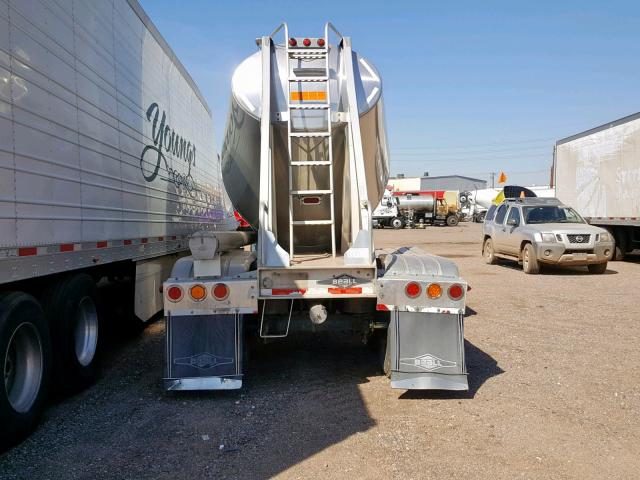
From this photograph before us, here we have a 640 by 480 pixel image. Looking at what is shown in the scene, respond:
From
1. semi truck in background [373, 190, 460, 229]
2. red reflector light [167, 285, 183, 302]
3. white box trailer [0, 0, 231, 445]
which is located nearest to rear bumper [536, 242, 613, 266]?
white box trailer [0, 0, 231, 445]

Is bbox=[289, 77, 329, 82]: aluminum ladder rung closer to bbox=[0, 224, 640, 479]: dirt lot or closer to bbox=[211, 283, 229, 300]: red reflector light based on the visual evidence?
bbox=[211, 283, 229, 300]: red reflector light

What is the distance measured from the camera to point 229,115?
6.82 meters

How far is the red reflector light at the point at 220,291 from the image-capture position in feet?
16.6

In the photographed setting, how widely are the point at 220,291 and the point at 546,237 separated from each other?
1097 cm

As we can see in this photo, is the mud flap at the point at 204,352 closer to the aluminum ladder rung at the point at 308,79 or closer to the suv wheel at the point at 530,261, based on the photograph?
the aluminum ladder rung at the point at 308,79

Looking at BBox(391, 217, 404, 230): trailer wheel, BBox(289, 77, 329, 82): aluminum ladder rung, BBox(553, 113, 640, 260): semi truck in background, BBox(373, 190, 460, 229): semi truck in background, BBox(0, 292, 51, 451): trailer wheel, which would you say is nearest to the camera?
BBox(0, 292, 51, 451): trailer wheel

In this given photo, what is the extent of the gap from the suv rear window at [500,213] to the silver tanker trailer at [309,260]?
10.4m

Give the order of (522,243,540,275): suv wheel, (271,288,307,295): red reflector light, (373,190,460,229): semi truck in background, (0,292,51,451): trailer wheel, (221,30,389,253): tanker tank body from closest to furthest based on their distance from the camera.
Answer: (0,292,51,451): trailer wheel, (271,288,307,295): red reflector light, (221,30,389,253): tanker tank body, (522,243,540,275): suv wheel, (373,190,460,229): semi truck in background

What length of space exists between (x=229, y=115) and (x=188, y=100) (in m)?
4.15

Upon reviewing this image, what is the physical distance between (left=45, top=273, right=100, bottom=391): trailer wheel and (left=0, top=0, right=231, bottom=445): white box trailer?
0.01 m

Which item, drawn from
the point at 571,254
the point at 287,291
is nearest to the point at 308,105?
the point at 287,291

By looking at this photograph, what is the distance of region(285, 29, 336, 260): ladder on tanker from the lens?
588 centimetres

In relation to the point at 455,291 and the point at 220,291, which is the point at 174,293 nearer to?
the point at 220,291

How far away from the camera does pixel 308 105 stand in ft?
19.6
